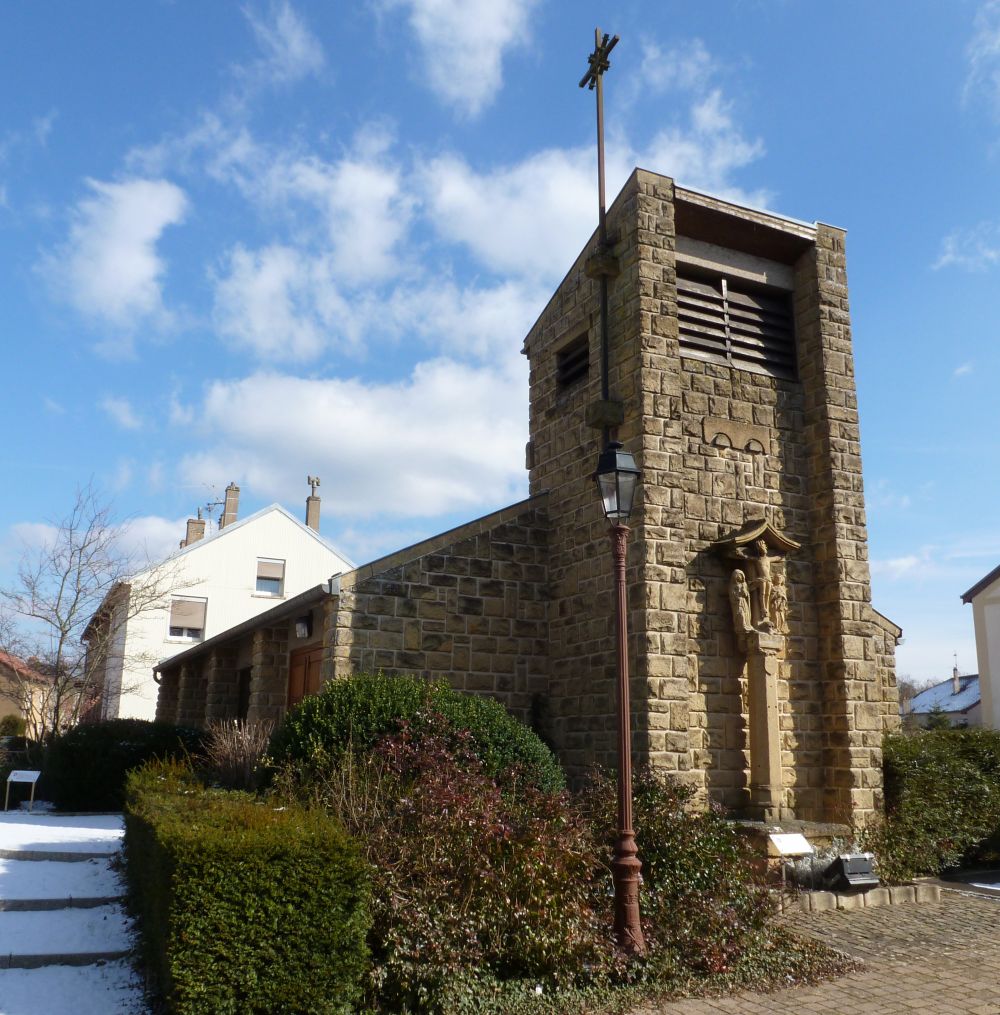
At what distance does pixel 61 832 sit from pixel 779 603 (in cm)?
824

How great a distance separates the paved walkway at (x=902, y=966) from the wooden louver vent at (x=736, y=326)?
20.2ft

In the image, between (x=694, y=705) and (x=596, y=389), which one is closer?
(x=694, y=705)

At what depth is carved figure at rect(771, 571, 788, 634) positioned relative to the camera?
1038cm

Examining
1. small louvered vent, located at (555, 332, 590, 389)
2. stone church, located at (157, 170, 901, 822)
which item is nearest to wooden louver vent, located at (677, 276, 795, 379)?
stone church, located at (157, 170, 901, 822)

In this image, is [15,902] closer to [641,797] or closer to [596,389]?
[641,797]

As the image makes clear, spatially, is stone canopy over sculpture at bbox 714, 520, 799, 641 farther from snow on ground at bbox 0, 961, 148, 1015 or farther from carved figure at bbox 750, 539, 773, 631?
snow on ground at bbox 0, 961, 148, 1015

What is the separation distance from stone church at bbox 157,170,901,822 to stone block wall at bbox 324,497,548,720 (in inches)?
1.0

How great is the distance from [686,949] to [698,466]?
5.47 m

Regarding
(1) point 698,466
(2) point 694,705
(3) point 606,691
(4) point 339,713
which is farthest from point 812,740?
(4) point 339,713

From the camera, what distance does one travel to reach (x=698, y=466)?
1061cm

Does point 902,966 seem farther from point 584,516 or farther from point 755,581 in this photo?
point 584,516

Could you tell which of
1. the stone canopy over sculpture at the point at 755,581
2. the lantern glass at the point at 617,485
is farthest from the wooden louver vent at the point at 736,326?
the lantern glass at the point at 617,485

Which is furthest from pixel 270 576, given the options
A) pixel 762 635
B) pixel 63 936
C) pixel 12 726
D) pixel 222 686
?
pixel 63 936

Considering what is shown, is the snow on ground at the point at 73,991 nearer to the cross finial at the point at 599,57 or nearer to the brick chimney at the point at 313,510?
the cross finial at the point at 599,57
